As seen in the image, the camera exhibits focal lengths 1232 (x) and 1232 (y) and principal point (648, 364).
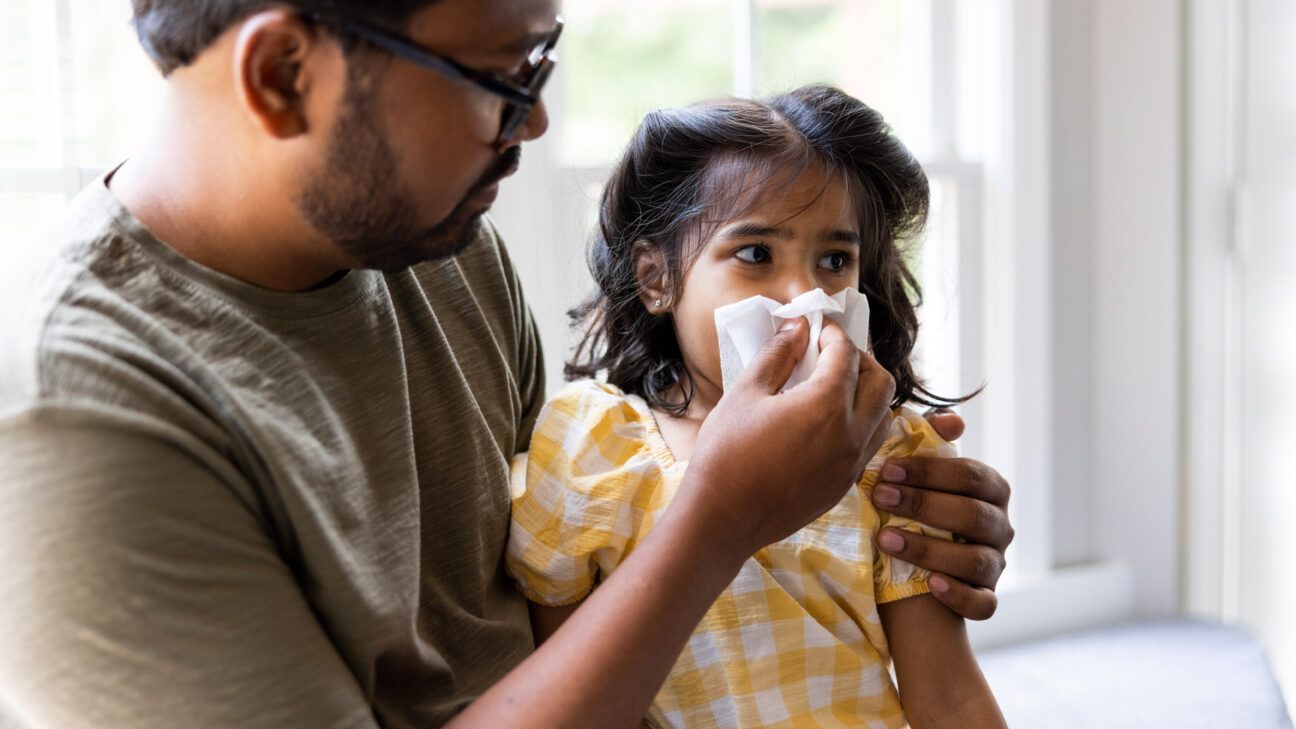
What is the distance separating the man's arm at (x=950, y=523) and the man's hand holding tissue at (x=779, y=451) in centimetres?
19

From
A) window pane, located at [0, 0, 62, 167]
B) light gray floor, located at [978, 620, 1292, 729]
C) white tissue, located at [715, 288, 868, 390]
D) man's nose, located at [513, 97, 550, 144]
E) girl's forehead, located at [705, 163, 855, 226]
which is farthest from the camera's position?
light gray floor, located at [978, 620, 1292, 729]

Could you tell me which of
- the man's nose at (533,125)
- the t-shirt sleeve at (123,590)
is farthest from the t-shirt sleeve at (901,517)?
the t-shirt sleeve at (123,590)

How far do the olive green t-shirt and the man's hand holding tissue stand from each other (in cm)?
26

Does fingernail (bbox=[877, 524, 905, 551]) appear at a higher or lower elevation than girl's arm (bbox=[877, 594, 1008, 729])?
higher

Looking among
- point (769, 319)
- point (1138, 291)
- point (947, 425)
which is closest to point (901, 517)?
point (947, 425)

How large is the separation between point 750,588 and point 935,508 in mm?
210

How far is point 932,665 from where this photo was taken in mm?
1280

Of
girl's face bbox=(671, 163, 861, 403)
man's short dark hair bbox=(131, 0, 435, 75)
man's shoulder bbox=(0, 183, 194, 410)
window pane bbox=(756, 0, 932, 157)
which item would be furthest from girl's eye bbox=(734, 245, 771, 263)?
window pane bbox=(756, 0, 932, 157)

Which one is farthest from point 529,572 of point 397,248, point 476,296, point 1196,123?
point 1196,123

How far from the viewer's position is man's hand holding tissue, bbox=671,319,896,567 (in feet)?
3.32

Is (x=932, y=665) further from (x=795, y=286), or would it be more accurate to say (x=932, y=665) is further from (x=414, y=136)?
(x=414, y=136)

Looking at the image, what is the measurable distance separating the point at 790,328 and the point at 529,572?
1.19ft

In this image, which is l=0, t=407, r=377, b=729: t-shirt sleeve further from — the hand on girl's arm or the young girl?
the young girl

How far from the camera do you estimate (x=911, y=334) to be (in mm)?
1539
